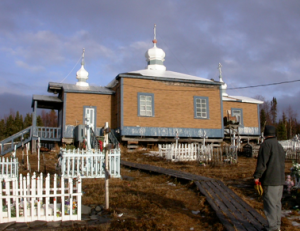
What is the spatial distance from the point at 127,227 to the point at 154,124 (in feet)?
51.6

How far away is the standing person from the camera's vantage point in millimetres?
4672

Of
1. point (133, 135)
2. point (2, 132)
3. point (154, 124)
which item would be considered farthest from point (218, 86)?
point (2, 132)

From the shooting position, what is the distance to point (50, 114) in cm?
9088

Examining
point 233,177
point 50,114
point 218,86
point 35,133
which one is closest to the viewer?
point 233,177

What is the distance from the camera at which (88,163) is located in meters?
10.5

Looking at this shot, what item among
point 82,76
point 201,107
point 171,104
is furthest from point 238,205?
point 82,76

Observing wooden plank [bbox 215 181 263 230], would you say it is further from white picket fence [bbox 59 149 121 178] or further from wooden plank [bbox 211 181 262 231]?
white picket fence [bbox 59 149 121 178]

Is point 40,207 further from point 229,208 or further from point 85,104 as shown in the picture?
point 85,104

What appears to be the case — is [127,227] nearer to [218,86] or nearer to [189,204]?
[189,204]

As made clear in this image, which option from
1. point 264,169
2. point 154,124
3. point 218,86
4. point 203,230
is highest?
point 218,86

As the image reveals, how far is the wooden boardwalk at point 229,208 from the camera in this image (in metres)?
5.17

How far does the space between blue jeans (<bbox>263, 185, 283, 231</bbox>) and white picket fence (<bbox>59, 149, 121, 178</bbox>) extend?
6440 millimetres

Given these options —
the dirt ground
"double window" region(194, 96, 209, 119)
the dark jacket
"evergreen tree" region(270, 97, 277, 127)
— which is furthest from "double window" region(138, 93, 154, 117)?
"evergreen tree" region(270, 97, 277, 127)

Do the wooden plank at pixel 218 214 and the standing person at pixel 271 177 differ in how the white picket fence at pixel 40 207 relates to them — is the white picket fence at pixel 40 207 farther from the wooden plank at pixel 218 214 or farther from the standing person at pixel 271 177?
the standing person at pixel 271 177
